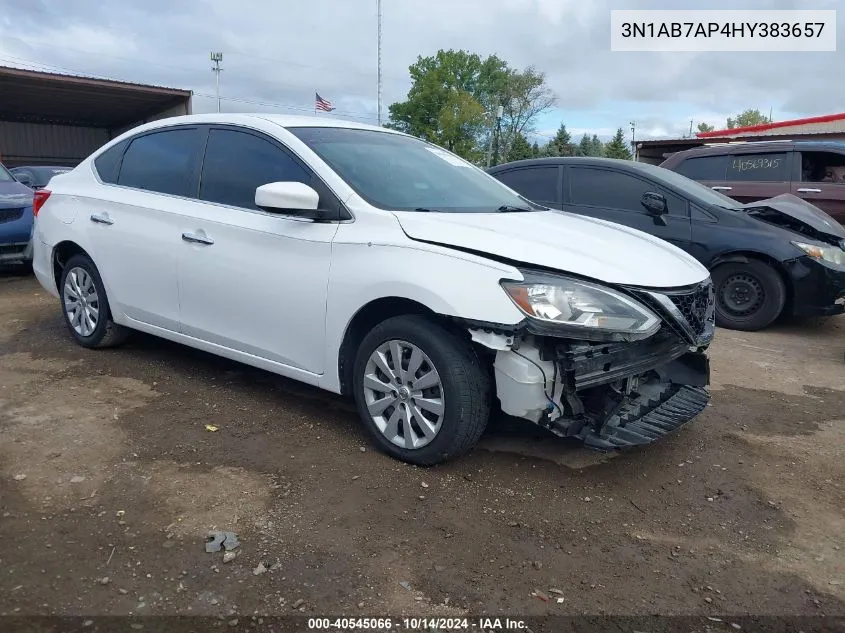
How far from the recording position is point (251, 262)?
12.9 ft

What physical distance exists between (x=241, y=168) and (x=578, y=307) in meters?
2.29

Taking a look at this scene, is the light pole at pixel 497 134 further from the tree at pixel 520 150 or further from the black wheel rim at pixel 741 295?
the black wheel rim at pixel 741 295

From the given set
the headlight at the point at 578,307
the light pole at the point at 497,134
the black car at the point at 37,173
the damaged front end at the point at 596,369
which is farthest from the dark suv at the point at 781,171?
the light pole at the point at 497,134

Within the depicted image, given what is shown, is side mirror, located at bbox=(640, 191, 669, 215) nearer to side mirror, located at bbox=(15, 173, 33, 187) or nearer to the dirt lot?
the dirt lot

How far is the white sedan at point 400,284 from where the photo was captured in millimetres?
3123

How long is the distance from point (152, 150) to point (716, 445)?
410 centimetres

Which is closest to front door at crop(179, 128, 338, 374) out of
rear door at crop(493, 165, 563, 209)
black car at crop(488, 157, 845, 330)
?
rear door at crop(493, 165, 563, 209)

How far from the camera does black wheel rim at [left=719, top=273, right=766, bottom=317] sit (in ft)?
21.6

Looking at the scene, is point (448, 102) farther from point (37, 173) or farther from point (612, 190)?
point (612, 190)

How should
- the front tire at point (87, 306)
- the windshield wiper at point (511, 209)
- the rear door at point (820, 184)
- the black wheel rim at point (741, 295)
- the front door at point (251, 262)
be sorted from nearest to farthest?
the front door at point (251, 262)
the windshield wiper at point (511, 209)
the front tire at point (87, 306)
the black wheel rim at point (741, 295)
the rear door at point (820, 184)

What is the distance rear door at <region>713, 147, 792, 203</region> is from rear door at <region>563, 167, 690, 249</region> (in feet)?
9.35

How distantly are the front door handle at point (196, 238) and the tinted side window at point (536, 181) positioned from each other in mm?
4026

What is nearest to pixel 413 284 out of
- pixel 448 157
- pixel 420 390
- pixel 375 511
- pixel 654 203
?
pixel 420 390

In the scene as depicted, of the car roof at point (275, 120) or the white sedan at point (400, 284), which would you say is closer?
the white sedan at point (400, 284)
